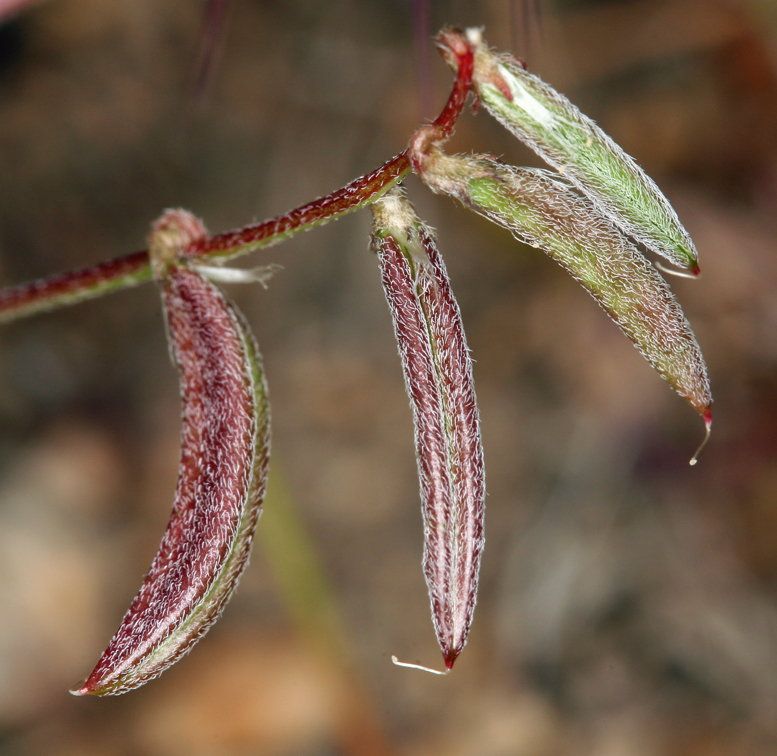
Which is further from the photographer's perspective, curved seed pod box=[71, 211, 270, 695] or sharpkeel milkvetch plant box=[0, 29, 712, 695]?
curved seed pod box=[71, 211, 270, 695]

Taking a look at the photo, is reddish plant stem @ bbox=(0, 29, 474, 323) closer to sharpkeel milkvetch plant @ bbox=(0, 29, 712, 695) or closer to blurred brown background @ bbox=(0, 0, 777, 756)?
sharpkeel milkvetch plant @ bbox=(0, 29, 712, 695)

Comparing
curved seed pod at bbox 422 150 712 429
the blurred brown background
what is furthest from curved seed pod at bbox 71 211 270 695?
the blurred brown background

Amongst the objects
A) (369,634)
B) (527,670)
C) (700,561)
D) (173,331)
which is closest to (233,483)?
(173,331)

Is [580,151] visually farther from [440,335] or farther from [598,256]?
[440,335]

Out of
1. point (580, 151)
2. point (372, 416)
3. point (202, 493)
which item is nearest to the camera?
point (580, 151)

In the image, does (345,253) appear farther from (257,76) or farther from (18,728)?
(18,728)

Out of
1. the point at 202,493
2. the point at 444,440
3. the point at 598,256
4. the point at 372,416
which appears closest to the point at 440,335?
the point at 444,440
